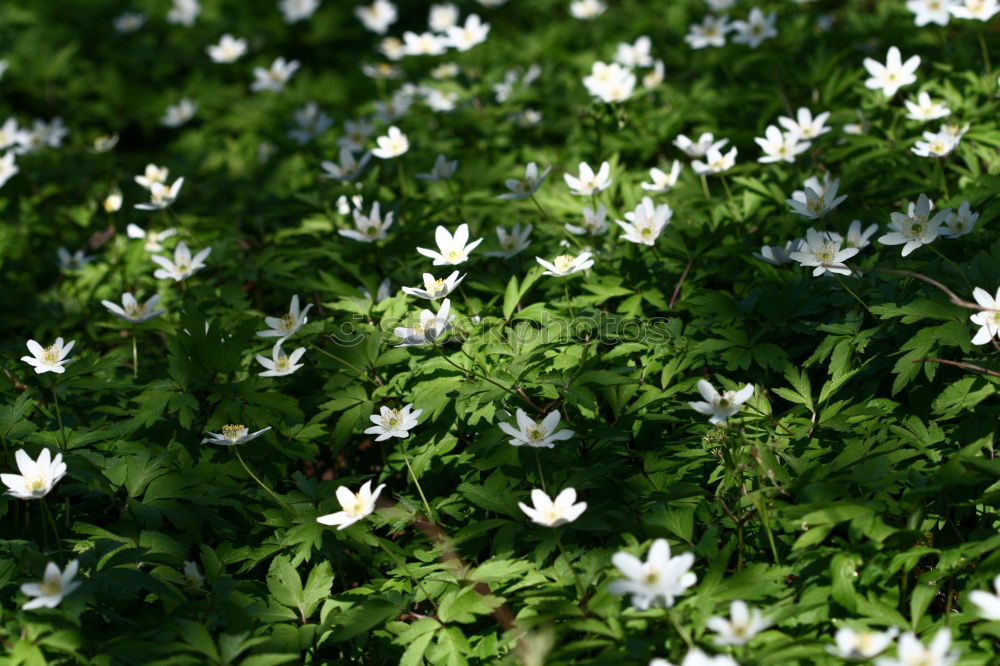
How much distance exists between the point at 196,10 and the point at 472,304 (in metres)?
5.30

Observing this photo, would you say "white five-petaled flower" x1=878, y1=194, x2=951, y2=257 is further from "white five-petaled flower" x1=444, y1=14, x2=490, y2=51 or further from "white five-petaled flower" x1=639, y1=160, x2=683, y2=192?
"white five-petaled flower" x1=444, y1=14, x2=490, y2=51

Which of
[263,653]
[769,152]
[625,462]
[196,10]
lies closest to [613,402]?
[625,462]

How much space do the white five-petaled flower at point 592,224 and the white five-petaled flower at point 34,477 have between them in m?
2.07

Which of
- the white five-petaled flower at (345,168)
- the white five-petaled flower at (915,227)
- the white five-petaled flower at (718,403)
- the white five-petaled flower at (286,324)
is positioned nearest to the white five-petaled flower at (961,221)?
the white five-petaled flower at (915,227)

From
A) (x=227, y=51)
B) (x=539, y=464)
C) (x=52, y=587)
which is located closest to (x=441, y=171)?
(x=539, y=464)

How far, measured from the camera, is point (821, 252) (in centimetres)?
315

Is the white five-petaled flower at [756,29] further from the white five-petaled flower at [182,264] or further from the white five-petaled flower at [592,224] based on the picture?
the white five-petaled flower at [182,264]

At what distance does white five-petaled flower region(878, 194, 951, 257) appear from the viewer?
122 inches

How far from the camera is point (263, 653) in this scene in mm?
2434

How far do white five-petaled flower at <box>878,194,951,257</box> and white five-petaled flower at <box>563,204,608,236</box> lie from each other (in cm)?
113

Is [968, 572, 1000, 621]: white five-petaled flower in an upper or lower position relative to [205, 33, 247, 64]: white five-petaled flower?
upper

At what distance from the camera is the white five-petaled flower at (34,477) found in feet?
8.76

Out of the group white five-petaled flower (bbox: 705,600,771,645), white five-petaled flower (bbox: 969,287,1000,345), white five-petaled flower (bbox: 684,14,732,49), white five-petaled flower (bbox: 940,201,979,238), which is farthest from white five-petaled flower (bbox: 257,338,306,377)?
white five-petaled flower (bbox: 684,14,732,49)

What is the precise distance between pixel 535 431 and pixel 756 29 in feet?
11.3
